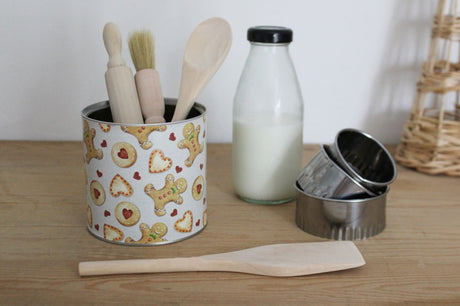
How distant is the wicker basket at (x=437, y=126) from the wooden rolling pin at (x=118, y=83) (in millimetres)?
493

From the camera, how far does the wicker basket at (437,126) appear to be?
3.00 feet

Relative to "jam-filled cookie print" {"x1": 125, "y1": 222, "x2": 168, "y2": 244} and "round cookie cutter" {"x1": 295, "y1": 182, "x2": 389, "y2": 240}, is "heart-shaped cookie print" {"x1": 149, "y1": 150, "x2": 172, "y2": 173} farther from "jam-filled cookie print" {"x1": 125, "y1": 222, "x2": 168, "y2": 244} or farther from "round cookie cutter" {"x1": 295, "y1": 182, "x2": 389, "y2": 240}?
"round cookie cutter" {"x1": 295, "y1": 182, "x2": 389, "y2": 240}

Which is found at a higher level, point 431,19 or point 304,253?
Answer: point 431,19

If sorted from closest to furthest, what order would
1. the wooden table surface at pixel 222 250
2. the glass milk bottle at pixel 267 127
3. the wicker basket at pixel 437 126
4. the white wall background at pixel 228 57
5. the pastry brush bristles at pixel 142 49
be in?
the wooden table surface at pixel 222 250
the pastry brush bristles at pixel 142 49
the glass milk bottle at pixel 267 127
the wicker basket at pixel 437 126
the white wall background at pixel 228 57

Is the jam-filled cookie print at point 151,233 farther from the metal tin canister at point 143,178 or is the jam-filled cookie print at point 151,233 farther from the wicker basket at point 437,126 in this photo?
the wicker basket at point 437,126

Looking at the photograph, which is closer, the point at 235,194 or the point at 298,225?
the point at 298,225

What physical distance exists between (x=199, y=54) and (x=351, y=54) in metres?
0.44

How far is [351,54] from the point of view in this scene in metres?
1.06

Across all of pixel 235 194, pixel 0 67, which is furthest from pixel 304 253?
pixel 0 67

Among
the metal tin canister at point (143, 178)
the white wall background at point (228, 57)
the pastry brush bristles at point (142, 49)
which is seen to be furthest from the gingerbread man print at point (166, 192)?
the white wall background at point (228, 57)

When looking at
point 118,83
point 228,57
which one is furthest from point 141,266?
point 228,57

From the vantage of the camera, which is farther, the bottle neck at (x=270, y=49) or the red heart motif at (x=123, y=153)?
the bottle neck at (x=270, y=49)

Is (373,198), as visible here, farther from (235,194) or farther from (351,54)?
(351,54)

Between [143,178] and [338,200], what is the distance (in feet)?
0.74
